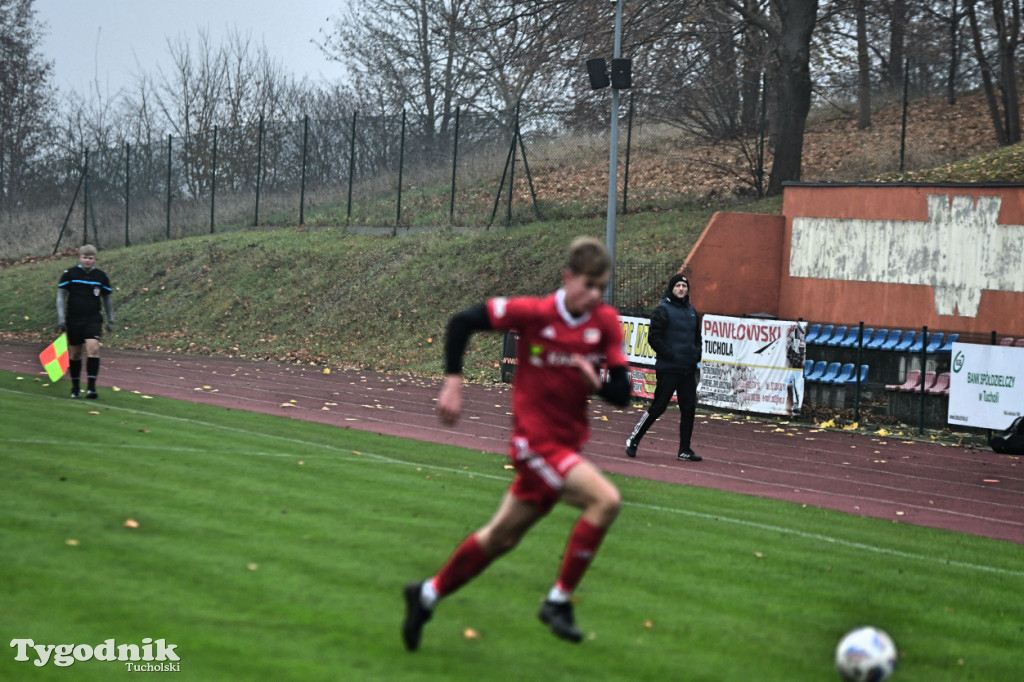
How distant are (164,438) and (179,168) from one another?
33.9 meters

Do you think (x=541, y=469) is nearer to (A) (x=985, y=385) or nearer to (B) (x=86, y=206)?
(A) (x=985, y=385)

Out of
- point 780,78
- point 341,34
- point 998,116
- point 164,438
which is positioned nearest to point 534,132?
point 780,78

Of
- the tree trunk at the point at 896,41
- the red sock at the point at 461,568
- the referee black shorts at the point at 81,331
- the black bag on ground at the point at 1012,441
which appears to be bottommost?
the red sock at the point at 461,568

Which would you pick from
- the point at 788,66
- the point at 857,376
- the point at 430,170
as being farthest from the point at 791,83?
the point at 430,170

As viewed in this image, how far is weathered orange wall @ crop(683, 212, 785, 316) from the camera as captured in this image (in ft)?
77.5

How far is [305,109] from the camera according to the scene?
55.4 metres

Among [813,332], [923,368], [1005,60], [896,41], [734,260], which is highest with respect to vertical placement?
[896,41]

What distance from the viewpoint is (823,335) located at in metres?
20.1

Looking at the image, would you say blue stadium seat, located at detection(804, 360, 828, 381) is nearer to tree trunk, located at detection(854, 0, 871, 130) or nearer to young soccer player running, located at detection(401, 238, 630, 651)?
young soccer player running, located at detection(401, 238, 630, 651)

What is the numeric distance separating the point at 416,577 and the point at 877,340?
14.5m

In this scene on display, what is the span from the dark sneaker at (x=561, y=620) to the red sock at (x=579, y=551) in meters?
0.10

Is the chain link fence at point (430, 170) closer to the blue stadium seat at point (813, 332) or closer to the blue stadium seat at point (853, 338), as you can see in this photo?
the blue stadium seat at point (813, 332)

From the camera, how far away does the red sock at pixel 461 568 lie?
5.31 metres

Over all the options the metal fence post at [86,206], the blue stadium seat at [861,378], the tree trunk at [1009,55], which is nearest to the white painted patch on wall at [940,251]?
the blue stadium seat at [861,378]
